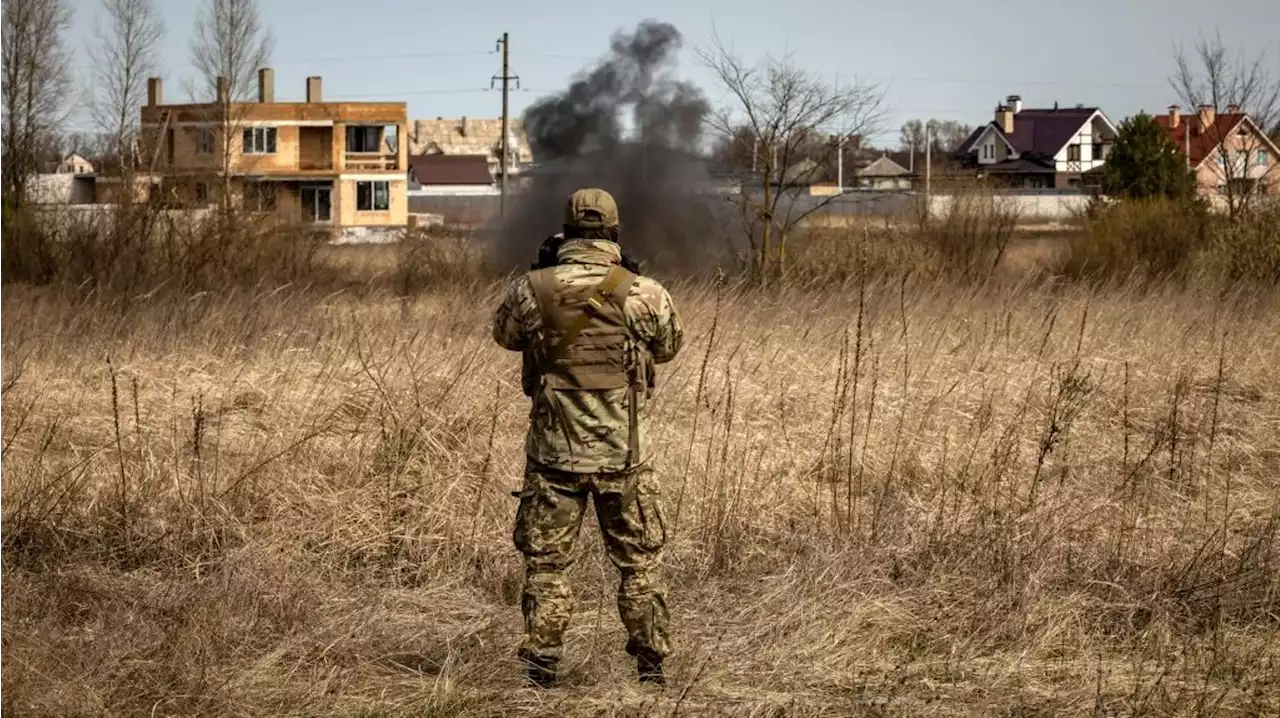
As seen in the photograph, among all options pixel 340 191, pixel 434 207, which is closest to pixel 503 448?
pixel 340 191

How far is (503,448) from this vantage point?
25.6 ft

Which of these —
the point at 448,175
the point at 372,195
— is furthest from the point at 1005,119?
the point at 372,195

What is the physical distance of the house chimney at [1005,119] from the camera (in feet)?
245

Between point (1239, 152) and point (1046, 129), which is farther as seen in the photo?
point (1046, 129)

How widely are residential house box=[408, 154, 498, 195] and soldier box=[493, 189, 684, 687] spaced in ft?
236

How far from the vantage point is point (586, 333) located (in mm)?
4805

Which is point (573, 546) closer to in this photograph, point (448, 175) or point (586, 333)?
point (586, 333)

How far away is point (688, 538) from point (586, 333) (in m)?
2.18

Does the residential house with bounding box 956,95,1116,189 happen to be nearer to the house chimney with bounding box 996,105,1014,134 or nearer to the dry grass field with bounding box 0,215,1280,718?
the house chimney with bounding box 996,105,1014,134

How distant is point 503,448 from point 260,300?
653 centimetres

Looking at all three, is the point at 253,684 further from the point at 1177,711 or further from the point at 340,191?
the point at 340,191

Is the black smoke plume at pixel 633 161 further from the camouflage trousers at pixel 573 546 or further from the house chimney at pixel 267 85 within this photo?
the house chimney at pixel 267 85

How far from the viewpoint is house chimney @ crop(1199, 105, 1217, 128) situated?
23578mm

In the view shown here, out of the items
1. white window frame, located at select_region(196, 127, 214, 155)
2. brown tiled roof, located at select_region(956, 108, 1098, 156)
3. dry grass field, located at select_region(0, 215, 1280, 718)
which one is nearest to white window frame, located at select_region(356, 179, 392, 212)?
white window frame, located at select_region(196, 127, 214, 155)
